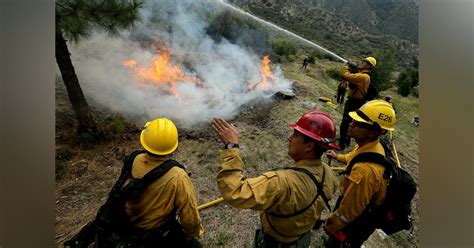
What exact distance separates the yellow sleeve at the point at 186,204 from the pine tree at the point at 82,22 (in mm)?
3448

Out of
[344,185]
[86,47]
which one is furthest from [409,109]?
[86,47]

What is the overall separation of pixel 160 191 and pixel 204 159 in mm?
3273

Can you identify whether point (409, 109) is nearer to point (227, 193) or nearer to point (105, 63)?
point (105, 63)

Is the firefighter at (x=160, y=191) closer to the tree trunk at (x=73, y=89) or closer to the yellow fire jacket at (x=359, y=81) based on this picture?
the tree trunk at (x=73, y=89)

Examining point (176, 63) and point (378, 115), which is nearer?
point (378, 115)

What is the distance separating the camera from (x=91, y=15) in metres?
4.49

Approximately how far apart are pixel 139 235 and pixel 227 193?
2.81 feet

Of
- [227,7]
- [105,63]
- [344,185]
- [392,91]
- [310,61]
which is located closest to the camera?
[344,185]

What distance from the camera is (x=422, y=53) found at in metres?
2.88

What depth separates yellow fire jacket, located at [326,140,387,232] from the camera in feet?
7.38

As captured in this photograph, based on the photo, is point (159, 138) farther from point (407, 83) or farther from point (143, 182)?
point (407, 83)

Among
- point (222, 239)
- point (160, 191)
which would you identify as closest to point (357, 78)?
point (222, 239)

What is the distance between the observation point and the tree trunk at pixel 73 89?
4.80 meters
